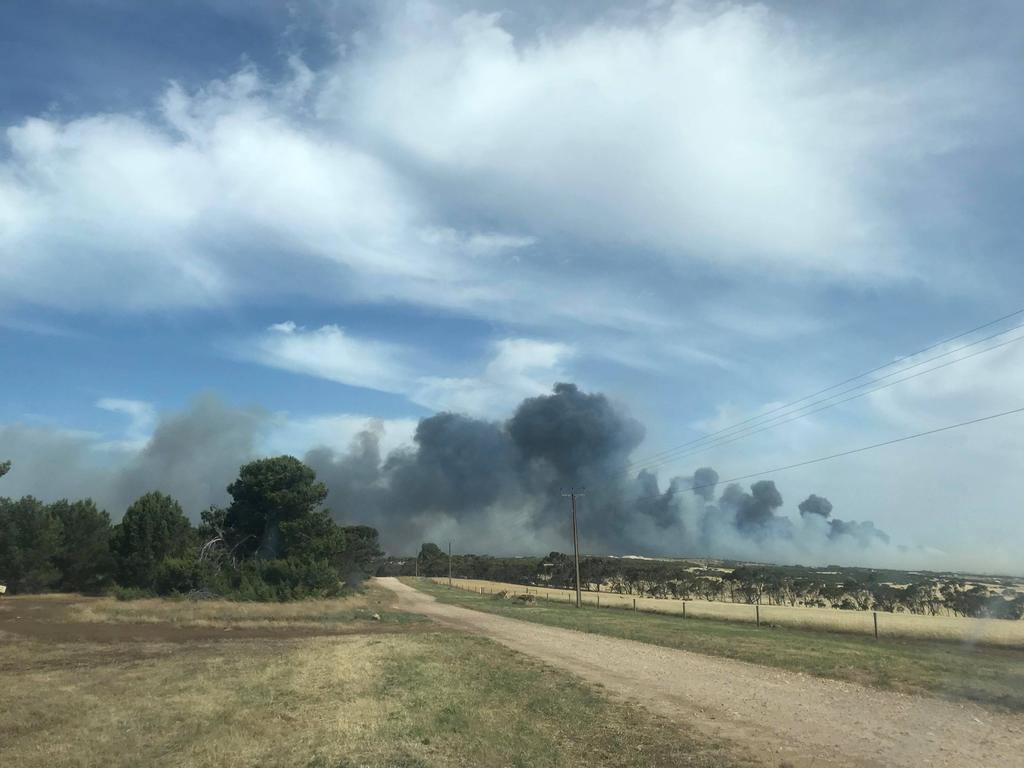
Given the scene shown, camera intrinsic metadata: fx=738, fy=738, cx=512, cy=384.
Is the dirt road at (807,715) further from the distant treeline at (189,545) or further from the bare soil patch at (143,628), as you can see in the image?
the distant treeline at (189,545)

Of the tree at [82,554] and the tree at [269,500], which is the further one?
the tree at [269,500]

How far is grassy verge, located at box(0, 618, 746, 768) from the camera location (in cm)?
1009

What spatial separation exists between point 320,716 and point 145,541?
52.5 meters

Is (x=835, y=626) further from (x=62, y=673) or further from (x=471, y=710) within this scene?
(x=62, y=673)

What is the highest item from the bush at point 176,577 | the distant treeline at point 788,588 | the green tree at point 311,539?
the green tree at point 311,539

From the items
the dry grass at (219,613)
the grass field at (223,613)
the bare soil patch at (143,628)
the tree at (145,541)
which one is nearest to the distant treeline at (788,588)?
the bare soil patch at (143,628)

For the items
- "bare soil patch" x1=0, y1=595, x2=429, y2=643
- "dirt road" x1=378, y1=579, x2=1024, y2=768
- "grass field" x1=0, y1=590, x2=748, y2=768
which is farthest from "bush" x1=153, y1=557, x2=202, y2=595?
"dirt road" x1=378, y1=579, x2=1024, y2=768

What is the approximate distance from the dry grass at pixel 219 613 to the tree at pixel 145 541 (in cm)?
737

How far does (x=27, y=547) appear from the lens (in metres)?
56.4

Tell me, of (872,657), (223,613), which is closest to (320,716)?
(872,657)

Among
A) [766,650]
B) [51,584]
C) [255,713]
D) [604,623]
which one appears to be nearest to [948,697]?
[766,650]

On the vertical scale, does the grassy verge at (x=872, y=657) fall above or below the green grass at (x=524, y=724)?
A: below

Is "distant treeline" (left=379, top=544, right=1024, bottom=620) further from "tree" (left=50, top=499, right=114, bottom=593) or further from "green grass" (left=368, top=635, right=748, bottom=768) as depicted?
"tree" (left=50, top=499, right=114, bottom=593)

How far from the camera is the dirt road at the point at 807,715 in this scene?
1034cm
